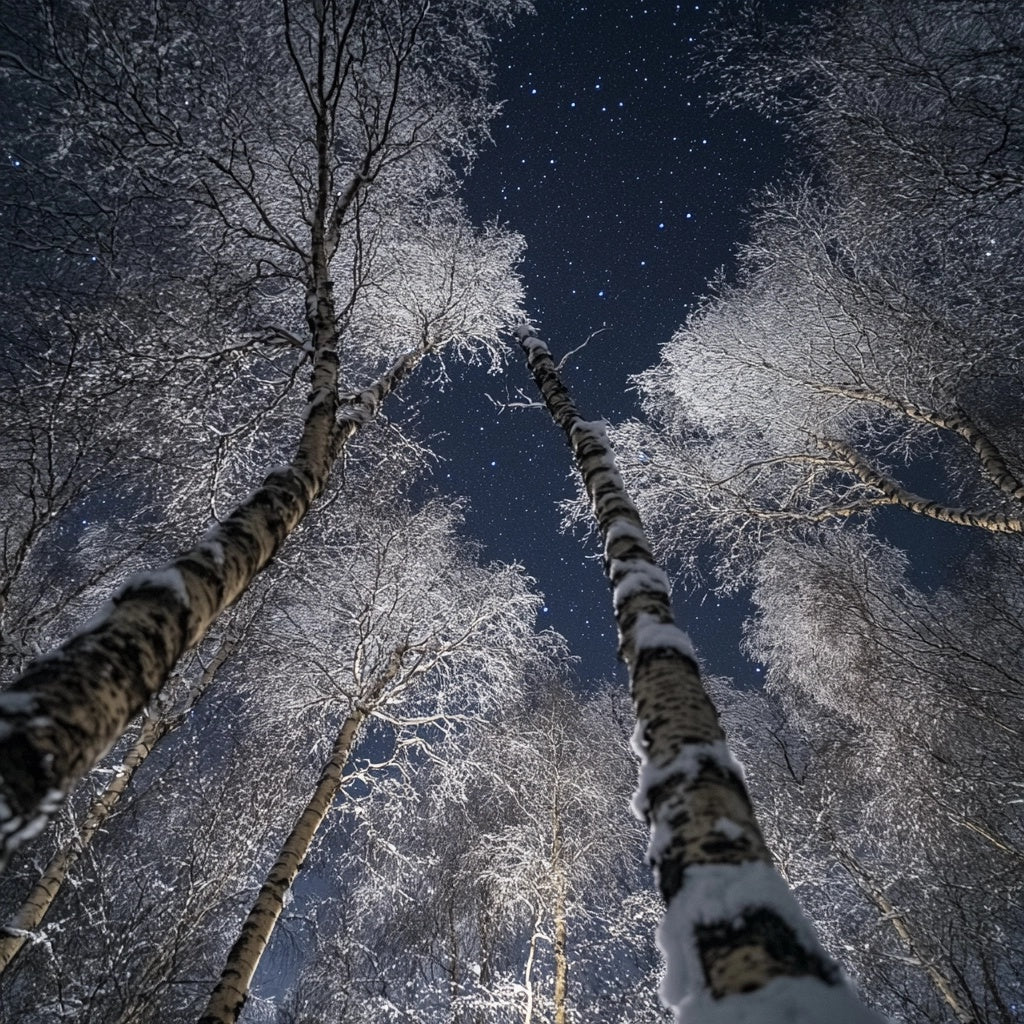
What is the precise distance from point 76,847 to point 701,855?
5.52 m

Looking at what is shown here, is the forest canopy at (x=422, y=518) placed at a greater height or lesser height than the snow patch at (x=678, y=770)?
greater

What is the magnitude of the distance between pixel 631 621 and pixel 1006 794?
9573 millimetres

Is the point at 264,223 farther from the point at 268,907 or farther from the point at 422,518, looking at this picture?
the point at 268,907

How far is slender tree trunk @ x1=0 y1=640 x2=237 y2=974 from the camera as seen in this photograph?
3939mm

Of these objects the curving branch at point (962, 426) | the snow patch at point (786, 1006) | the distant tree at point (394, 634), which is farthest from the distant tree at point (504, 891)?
the curving branch at point (962, 426)

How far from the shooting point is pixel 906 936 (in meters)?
6.38

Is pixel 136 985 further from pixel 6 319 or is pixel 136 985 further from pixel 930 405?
pixel 930 405

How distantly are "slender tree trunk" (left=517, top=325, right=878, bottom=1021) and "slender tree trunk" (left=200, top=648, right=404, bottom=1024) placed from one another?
342 cm

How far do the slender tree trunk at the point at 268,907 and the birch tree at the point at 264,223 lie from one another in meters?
2.77

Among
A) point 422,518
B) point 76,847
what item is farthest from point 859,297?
point 76,847

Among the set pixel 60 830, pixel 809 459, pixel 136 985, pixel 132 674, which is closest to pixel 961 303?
pixel 809 459

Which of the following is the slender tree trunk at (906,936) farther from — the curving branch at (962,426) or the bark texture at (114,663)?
the bark texture at (114,663)

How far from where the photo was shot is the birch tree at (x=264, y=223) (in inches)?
55.1

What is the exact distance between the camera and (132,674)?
1408 millimetres
